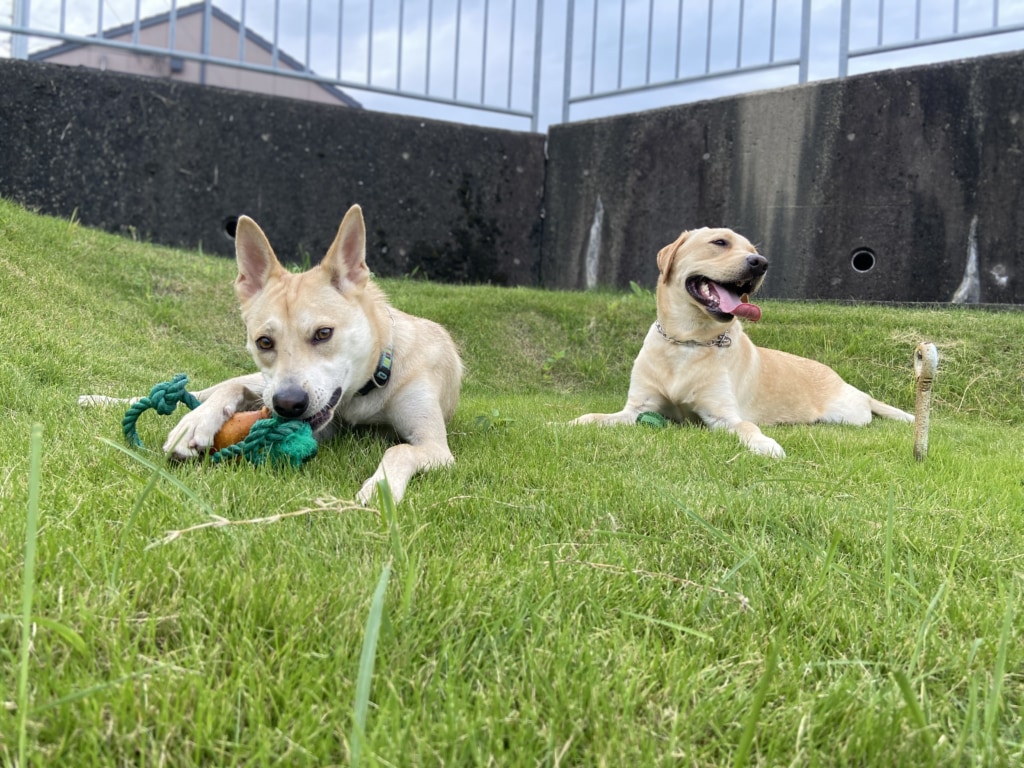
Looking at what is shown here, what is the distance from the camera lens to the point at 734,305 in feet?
14.5

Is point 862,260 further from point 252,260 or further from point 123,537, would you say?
point 123,537

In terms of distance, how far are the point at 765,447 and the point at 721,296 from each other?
4.58 ft

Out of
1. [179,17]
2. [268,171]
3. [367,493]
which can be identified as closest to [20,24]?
[179,17]

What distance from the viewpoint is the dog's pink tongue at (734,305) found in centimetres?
432

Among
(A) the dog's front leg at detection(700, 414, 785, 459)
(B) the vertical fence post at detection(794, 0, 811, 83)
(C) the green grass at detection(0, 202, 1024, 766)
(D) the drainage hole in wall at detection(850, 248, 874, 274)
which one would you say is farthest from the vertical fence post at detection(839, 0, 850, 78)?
(C) the green grass at detection(0, 202, 1024, 766)

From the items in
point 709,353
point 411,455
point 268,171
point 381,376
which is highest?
point 268,171

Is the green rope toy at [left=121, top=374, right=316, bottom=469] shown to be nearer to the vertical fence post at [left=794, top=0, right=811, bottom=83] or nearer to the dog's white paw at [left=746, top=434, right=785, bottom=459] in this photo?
the dog's white paw at [left=746, top=434, right=785, bottom=459]

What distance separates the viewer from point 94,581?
123 cm

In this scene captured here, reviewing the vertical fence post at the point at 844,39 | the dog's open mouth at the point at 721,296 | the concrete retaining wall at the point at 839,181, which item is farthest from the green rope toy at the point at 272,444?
the vertical fence post at the point at 844,39

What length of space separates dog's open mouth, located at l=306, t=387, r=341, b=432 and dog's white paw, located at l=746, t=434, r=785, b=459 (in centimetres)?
185

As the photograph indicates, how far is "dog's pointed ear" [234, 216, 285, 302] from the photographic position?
287cm

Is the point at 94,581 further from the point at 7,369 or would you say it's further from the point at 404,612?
the point at 7,369

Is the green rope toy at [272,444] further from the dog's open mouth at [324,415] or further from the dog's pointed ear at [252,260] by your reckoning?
the dog's pointed ear at [252,260]

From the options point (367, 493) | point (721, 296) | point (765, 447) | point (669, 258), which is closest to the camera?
point (367, 493)
